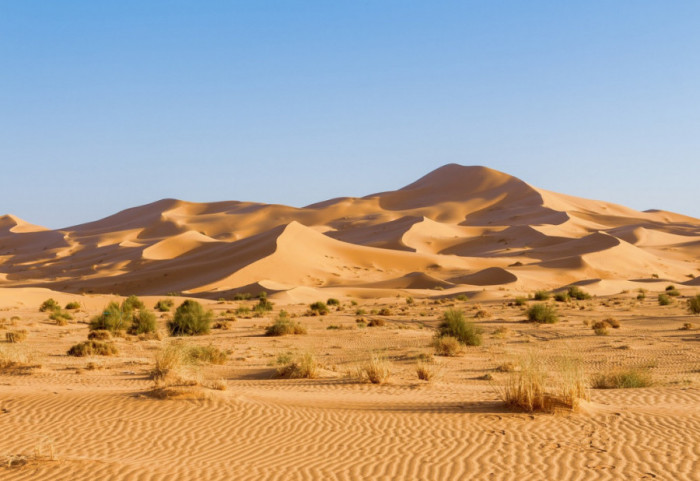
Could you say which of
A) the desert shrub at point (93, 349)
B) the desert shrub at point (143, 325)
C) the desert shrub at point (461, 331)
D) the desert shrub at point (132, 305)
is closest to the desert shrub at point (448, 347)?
the desert shrub at point (461, 331)

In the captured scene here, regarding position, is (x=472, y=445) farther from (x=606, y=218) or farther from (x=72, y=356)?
(x=606, y=218)

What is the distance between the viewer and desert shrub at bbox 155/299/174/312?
36756 mm

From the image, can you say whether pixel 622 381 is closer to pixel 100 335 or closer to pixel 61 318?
pixel 100 335

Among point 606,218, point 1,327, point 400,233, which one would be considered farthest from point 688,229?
point 1,327

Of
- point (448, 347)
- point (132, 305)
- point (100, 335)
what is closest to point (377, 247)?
point (132, 305)

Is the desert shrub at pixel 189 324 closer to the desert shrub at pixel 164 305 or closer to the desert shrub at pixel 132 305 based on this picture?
the desert shrub at pixel 132 305

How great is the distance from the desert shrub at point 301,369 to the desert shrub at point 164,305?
2280 centimetres

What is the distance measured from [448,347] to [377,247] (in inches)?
2530

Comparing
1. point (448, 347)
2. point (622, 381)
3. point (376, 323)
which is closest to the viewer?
point (622, 381)

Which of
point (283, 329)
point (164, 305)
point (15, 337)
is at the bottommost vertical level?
point (164, 305)

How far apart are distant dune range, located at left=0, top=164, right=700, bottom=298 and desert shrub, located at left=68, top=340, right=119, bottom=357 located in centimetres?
2756

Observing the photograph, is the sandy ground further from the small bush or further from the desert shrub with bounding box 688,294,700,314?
the desert shrub with bounding box 688,294,700,314

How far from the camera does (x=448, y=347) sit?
757 inches

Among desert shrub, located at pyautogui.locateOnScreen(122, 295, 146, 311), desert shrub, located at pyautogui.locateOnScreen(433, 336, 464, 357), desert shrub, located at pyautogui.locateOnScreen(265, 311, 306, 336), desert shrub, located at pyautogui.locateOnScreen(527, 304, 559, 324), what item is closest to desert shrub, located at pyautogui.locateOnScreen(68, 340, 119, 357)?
desert shrub, located at pyautogui.locateOnScreen(265, 311, 306, 336)
